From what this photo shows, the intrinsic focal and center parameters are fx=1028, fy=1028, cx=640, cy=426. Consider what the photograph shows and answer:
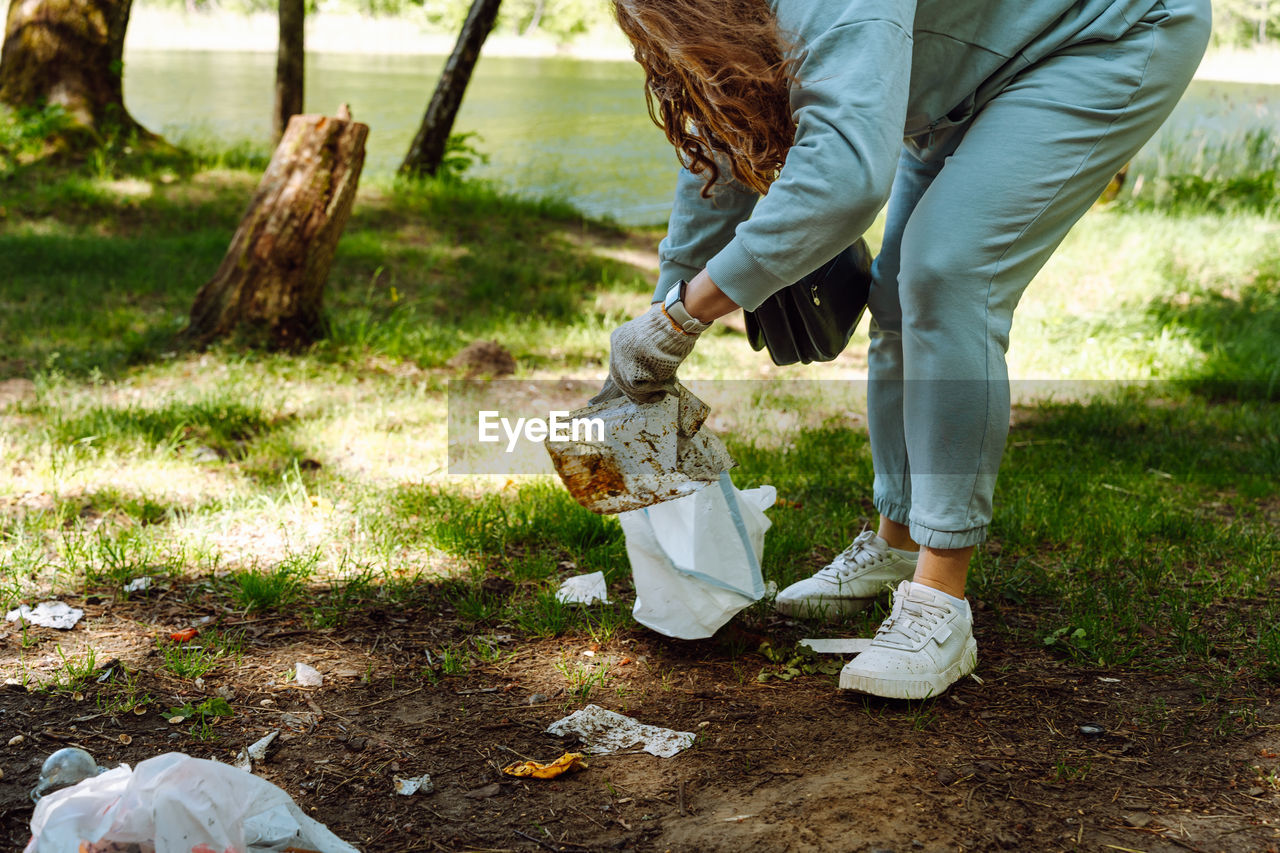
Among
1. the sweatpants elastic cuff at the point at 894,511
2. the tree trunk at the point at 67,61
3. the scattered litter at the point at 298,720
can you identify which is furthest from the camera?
the tree trunk at the point at 67,61

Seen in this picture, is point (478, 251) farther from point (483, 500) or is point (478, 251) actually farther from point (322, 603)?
point (322, 603)

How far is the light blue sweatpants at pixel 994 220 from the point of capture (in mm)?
1876

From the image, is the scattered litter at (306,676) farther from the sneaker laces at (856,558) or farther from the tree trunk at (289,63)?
the tree trunk at (289,63)

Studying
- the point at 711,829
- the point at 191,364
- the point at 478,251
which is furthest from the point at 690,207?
the point at 478,251

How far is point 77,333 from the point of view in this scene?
464 cm

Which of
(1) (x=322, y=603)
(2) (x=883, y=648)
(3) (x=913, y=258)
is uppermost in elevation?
(3) (x=913, y=258)

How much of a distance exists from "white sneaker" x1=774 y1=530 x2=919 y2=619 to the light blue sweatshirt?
0.93 m

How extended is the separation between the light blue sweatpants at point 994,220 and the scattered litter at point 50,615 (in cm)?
187

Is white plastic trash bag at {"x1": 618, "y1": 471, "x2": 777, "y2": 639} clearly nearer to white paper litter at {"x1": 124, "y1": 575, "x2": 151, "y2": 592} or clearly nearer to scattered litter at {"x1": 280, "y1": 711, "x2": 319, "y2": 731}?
scattered litter at {"x1": 280, "y1": 711, "x2": 319, "y2": 731}

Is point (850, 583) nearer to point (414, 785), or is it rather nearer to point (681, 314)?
point (681, 314)

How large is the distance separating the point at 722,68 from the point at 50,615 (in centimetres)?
191

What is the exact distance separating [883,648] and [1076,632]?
1.97 feet

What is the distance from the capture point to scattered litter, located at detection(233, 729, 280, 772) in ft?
6.01

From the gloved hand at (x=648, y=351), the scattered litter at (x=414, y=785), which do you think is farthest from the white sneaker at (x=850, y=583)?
the scattered litter at (x=414, y=785)
